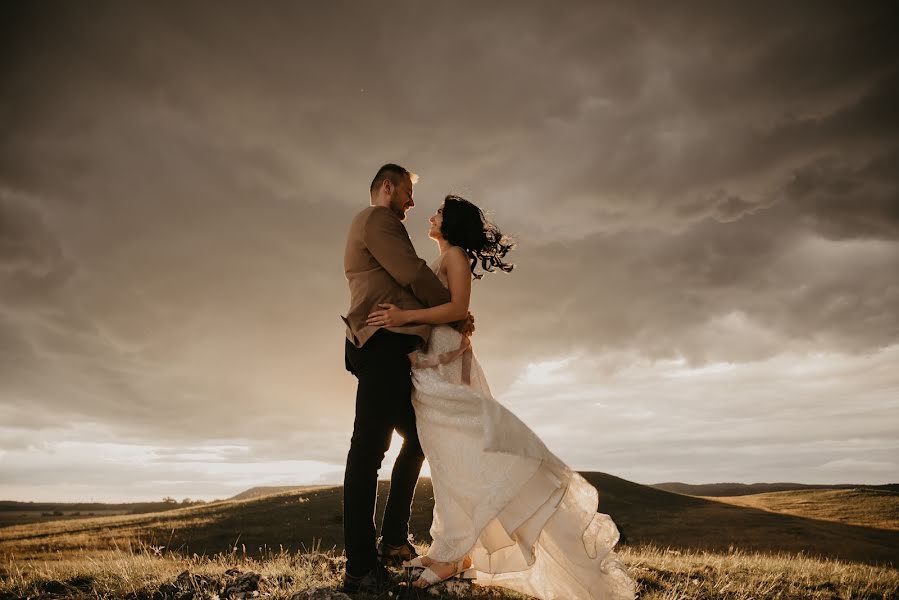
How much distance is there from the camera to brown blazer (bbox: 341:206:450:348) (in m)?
4.65

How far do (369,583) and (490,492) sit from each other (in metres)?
1.24

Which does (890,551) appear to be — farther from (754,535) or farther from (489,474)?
(489,474)

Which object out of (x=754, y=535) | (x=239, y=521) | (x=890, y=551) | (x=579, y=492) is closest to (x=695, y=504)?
(x=754, y=535)

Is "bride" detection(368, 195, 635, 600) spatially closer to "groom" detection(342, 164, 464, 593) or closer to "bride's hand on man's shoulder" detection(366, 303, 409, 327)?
"bride's hand on man's shoulder" detection(366, 303, 409, 327)

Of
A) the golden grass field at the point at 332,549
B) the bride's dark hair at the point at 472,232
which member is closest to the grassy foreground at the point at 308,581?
the golden grass field at the point at 332,549

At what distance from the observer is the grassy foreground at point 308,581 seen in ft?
15.1

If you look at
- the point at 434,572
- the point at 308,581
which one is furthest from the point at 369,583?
the point at 308,581

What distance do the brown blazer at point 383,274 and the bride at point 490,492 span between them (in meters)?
0.12

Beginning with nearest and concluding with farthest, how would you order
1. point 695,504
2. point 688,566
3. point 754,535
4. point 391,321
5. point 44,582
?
1. point 391,321
2. point 44,582
3. point 688,566
4. point 754,535
5. point 695,504

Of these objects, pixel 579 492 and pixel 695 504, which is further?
pixel 695 504

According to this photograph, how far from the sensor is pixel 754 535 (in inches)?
1417

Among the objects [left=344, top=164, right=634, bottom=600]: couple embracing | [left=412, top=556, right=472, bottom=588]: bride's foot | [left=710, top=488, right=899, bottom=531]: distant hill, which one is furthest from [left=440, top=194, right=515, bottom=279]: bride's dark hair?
[left=710, top=488, right=899, bottom=531]: distant hill

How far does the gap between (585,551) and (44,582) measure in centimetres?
488

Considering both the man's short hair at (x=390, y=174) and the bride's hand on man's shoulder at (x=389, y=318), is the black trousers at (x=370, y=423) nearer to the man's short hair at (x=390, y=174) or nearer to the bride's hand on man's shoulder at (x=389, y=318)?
the bride's hand on man's shoulder at (x=389, y=318)
